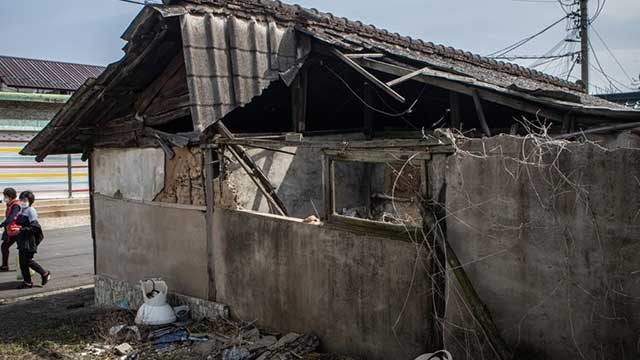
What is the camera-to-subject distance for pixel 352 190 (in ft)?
28.3

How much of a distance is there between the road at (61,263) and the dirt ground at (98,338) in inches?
71.8

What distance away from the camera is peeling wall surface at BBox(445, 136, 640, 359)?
3434mm

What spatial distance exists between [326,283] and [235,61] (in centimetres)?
300

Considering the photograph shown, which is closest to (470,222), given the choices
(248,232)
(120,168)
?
(248,232)

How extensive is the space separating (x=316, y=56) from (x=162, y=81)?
220 centimetres

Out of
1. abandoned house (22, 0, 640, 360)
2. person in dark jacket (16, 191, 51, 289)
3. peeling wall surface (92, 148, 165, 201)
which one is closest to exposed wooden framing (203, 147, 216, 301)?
abandoned house (22, 0, 640, 360)

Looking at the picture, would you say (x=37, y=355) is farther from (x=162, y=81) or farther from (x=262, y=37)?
(x=262, y=37)

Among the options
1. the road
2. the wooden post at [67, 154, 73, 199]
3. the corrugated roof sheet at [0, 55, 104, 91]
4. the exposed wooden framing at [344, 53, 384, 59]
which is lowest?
the road

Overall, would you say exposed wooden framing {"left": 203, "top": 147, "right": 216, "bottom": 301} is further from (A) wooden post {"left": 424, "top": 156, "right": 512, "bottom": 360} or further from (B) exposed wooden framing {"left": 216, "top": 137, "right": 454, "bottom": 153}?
(A) wooden post {"left": 424, "top": 156, "right": 512, "bottom": 360}

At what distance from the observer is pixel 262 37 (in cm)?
689

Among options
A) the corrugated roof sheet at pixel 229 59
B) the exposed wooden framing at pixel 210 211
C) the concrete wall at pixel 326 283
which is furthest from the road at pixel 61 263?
the corrugated roof sheet at pixel 229 59

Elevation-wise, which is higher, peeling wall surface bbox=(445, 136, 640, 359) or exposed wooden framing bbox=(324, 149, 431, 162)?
exposed wooden framing bbox=(324, 149, 431, 162)

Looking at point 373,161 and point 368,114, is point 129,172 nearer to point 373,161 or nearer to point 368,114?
point 368,114

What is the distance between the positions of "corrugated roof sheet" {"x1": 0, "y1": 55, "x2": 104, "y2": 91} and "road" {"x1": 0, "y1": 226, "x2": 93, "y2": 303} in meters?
9.16
